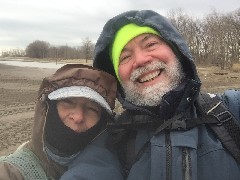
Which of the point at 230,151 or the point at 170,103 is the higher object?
the point at 170,103

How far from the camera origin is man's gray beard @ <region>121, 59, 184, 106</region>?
2.47m

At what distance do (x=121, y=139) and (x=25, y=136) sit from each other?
607 cm

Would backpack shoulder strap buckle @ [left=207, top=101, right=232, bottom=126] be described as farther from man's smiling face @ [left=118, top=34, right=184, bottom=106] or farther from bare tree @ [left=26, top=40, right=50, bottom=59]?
bare tree @ [left=26, top=40, right=50, bottom=59]

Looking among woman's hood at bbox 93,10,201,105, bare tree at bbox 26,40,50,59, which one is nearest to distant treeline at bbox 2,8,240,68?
bare tree at bbox 26,40,50,59

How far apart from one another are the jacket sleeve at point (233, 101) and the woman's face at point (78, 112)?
0.82m

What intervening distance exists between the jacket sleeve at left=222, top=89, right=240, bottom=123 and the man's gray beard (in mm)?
316

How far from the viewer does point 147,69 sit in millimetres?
2473

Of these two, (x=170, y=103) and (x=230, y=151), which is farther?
(x=170, y=103)

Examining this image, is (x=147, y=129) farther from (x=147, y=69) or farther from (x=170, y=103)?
(x=147, y=69)

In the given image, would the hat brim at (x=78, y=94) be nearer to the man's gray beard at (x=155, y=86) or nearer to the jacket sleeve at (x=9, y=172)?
the man's gray beard at (x=155, y=86)

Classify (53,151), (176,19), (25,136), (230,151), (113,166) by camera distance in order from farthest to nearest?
(176,19)
(25,136)
(53,151)
(113,166)
(230,151)

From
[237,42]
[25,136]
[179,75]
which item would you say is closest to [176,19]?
[237,42]

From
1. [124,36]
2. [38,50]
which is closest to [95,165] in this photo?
[124,36]

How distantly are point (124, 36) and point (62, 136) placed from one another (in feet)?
2.61
